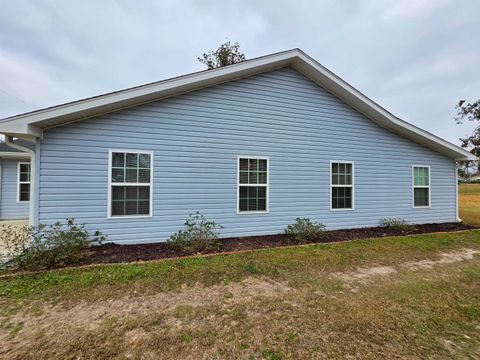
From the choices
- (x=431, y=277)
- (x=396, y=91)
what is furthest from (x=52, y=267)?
(x=396, y=91)

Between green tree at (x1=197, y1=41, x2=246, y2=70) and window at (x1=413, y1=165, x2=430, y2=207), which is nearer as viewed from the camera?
window at (x1=413, y1=165, x2=430, y2=207)

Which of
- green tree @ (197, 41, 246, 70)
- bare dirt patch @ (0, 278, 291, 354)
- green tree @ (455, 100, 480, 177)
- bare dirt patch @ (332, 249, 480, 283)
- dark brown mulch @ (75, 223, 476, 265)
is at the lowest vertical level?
bare dirt patch @ (332, 249, 480, 283)

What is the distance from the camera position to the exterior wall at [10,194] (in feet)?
29.3

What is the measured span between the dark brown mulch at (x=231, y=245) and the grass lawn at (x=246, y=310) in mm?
523

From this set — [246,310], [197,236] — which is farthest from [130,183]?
[246,310]

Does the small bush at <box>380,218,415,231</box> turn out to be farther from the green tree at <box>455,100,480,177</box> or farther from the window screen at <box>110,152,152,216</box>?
the green tree at <box>455,100,480,177</box>

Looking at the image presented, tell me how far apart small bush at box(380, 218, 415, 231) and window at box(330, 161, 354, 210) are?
4.88ft

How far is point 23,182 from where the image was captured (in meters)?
9.12

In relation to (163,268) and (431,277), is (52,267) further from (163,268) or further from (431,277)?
(431,277)

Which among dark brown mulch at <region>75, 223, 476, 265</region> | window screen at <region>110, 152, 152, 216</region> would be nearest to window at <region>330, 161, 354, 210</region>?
dark brown mulch at <region>75, 223, 476, 265</region>

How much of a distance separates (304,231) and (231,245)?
87.2 inches

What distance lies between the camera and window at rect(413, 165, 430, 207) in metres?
8.86

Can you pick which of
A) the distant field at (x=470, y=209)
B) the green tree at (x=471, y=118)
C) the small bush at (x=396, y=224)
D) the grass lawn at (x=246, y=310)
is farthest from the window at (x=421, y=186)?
the green tree at (x=471, y=118)

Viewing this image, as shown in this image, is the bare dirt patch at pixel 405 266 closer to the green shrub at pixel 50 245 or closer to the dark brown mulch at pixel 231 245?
the dark brown mulch at pixel 231 245
